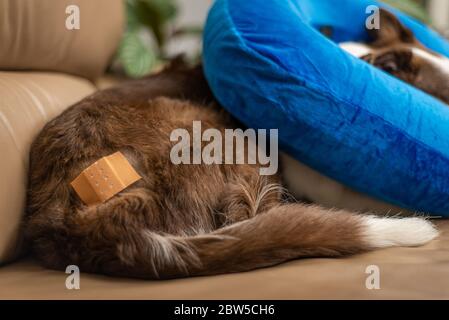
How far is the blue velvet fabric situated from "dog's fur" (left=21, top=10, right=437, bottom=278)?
103 mm

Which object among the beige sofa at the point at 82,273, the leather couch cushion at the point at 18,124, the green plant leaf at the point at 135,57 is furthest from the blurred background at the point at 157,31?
A: the leather couch cushion at the point at 18,124

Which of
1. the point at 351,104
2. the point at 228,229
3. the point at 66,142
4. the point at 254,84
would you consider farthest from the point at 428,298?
the point at 66,142

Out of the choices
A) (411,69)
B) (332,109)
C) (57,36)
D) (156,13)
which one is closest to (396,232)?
(332,109)

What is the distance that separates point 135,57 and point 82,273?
139 centimetres

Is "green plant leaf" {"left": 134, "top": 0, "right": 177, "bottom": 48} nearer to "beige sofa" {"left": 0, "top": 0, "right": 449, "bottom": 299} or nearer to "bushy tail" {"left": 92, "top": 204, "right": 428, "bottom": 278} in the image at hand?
"beige sofa" {"left": 0, "top": 0, "right": 449, "bottom": 299}

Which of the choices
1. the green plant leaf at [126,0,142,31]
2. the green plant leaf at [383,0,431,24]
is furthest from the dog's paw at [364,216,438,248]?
the green plant leaf at [383,0,431,24]

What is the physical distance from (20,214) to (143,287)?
35 centimetres

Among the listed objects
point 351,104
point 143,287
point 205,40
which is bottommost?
point 143,287

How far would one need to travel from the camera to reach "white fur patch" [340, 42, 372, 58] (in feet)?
5.33

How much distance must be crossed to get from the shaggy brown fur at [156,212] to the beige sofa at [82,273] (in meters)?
0.03

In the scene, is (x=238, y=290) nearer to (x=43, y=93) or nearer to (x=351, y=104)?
(x=351, y=104)

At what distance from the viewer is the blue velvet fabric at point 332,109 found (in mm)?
1191

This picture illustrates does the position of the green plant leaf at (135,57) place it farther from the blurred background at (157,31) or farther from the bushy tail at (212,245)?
the bushy tail at (212,245)

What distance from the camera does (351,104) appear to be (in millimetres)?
1192
